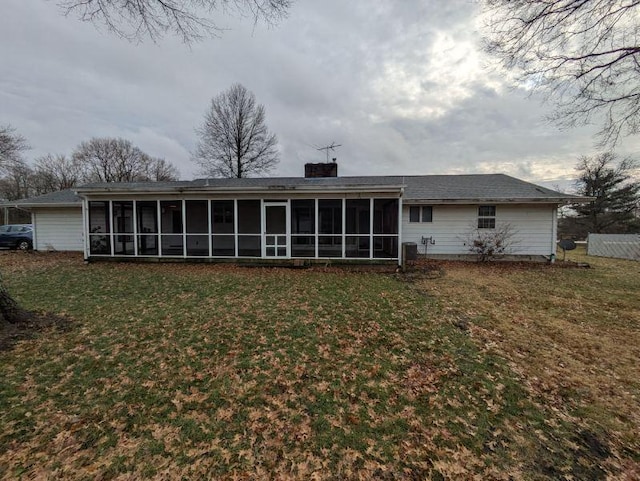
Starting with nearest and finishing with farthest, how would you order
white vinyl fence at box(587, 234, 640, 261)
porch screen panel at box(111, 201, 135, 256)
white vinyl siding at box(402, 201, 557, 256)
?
white vinyl siding at box(402, 201, 557, 256), porch screen panel at box(111, 201, 135, 256), white vinyl fence at box(587, 234, 640, 261)

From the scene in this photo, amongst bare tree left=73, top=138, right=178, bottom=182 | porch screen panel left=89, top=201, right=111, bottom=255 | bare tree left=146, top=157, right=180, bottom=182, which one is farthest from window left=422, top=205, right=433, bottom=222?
bare tree left=146, top=157, right=180, bottom=182

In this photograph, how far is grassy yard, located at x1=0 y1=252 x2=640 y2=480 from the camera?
2229mm

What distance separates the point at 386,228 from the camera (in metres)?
12.5

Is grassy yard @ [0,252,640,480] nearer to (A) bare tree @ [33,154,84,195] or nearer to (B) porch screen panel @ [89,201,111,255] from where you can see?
(B) porch screen panel @ [89,201,111,255]

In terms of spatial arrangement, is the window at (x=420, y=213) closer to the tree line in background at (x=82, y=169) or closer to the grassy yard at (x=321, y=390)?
the grassy yard at (x=321, y=390)

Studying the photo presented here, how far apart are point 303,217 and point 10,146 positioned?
2426 centimetres

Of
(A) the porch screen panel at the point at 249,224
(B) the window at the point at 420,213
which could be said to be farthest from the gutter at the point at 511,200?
(A) the porch screen panel at the point at 249,224

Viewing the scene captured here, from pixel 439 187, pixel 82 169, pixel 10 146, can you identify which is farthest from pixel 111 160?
pixel 439 187

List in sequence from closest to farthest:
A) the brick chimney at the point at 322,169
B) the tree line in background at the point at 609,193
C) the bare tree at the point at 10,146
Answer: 1. the brick chimney at the point at 322,169
2. the bare tree at the point at 10,146
3. the tree line in background at the point at 609,193

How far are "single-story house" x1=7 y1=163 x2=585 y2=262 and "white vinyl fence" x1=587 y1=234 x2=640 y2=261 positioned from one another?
18.9 feet

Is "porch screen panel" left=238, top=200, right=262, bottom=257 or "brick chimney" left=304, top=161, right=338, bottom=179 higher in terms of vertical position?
"brick chimney" left=304, top=161, right=338, bottom=179

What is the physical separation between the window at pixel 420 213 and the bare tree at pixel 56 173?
1501 inches

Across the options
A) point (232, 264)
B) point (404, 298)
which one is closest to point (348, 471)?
point (404, 298)

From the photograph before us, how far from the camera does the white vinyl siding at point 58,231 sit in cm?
1494
